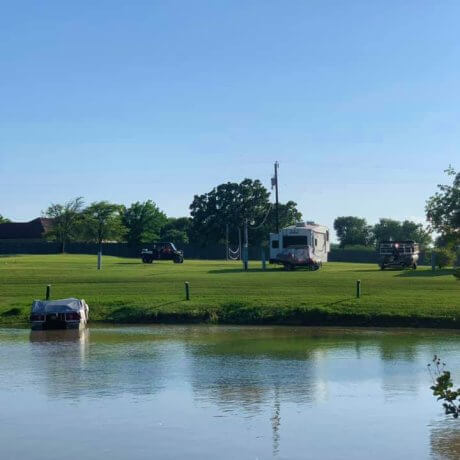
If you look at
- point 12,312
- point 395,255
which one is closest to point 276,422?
point 12,312

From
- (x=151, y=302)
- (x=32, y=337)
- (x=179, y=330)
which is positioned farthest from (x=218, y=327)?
(x=32, y=337)

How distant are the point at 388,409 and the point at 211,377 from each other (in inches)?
190

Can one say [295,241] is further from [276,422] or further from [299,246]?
[276,422]

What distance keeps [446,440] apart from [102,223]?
314 ft

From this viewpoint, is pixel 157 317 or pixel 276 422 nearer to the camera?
pixel 276 422

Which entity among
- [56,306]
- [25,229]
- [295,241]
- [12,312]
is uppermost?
[25,229]

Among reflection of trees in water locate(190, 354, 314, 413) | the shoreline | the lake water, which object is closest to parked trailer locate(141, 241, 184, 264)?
the shoreline

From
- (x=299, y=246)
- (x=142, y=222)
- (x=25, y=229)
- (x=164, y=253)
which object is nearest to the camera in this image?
(x=299, y=246)

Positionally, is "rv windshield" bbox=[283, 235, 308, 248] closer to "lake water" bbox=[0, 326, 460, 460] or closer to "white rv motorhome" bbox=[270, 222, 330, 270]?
"white rv motorhome" bbox=[270, 222, 330, 270]

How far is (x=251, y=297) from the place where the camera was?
3497 centimetres

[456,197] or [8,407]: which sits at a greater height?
[456,197]

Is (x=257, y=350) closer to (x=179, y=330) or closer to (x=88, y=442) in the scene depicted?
(x=179, y=330)

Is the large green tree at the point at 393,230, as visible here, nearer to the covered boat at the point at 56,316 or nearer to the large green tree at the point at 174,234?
the large green tree at the point at 174,234

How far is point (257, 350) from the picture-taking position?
22.9 m
